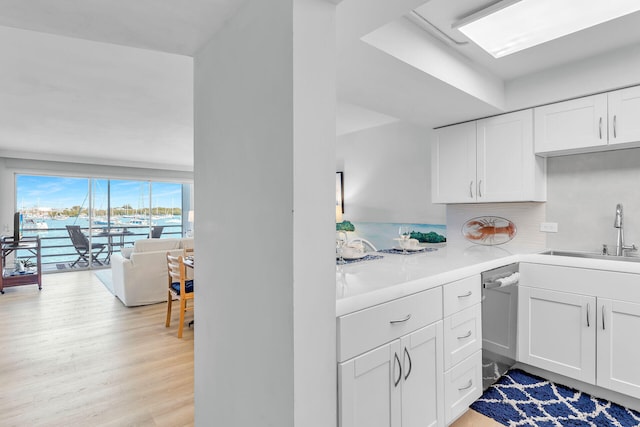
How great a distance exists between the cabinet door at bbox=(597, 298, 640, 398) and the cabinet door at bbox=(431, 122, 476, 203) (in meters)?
1.22

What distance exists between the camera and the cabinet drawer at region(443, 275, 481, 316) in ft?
5.67

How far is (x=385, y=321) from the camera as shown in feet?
4.53

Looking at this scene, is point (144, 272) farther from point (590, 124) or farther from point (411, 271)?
point (590, 124)

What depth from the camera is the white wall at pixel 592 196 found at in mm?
2369

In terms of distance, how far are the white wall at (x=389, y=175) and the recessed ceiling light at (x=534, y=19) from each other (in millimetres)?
2068

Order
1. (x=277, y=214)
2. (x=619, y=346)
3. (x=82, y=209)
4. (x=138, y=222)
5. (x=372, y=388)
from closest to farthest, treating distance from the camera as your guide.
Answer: (x=277, y=214) → (x=372, y=388) → (x=619, y=346) → (x=82, y=209) → (x=138, y=222)

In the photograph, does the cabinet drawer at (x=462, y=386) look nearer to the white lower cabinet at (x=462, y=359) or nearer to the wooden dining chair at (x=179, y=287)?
the white lower cabinet at (x=462, y=359)

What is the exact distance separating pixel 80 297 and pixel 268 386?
505 centimetres

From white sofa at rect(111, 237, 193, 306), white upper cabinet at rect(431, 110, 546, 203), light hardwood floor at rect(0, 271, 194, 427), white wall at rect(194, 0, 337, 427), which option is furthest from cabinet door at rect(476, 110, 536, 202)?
white sofa at rect(111, 237, 193, 306)


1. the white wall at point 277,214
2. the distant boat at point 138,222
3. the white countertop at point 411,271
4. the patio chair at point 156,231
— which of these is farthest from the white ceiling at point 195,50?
the patio chair at point 156,231

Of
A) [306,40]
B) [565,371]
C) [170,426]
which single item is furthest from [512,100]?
[170,426]

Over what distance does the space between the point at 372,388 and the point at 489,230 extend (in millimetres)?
2288

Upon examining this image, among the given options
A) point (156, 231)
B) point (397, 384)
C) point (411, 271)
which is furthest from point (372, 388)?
point (156, 231)

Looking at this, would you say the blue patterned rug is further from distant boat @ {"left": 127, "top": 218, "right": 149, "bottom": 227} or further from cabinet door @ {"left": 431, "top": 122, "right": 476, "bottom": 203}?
distant boat @ {"left": 127, "top": 218, "right": 149, "bottom": 227}
